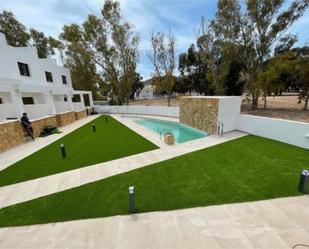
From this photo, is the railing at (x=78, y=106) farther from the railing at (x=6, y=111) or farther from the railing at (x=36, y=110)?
the railing at (x=6, y=111)

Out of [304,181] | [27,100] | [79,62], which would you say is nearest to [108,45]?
[79,62]

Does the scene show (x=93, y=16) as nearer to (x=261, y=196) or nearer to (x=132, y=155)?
(x=132, y=155)

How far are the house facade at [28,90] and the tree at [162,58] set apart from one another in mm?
11009

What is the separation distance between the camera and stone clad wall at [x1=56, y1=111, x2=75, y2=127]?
1319 cm

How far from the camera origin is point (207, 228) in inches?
115

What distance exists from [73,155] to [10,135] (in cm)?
430

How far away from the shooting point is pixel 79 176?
5113 mm

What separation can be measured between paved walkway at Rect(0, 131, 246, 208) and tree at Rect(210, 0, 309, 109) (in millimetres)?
13495

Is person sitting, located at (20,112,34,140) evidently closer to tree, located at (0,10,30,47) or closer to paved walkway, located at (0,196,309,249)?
paved walkway, located at (0,196,309,249)

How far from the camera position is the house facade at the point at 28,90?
31.1 ft

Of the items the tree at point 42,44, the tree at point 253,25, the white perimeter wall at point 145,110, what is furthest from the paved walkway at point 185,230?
the tree at point 42,44

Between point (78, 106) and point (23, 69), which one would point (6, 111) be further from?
point (78, 106)

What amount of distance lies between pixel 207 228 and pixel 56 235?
2.82m

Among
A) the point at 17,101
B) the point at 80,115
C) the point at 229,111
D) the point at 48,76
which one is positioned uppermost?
the point at 48,76
